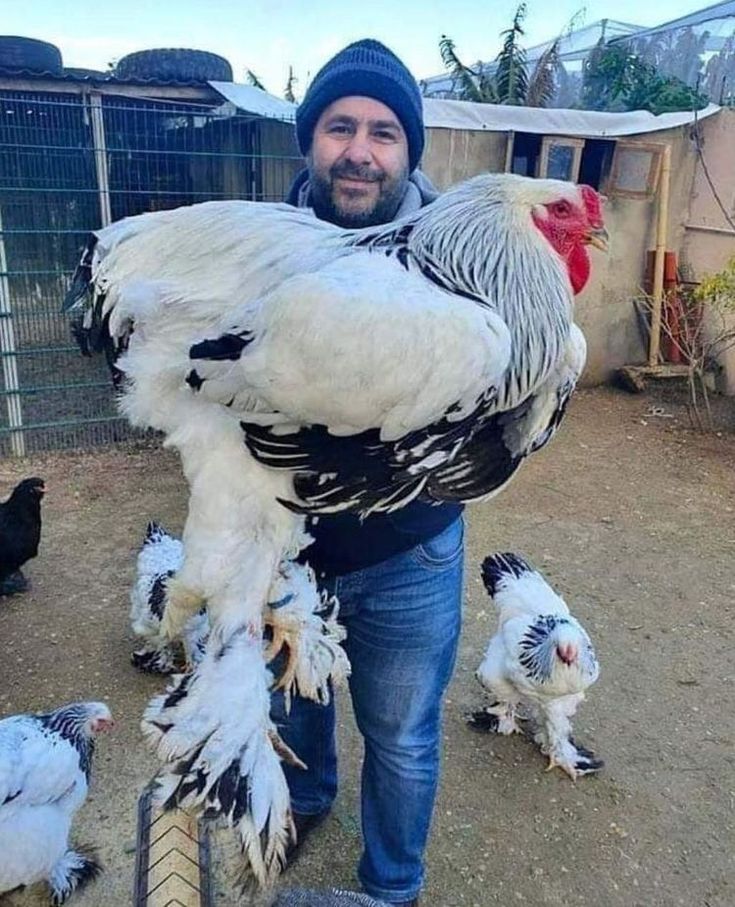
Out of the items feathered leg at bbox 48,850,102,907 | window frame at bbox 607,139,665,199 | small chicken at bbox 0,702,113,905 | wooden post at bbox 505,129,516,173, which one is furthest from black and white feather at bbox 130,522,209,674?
window frame at bbox 607,139,665,199

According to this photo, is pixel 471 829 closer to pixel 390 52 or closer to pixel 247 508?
pixel 247 508

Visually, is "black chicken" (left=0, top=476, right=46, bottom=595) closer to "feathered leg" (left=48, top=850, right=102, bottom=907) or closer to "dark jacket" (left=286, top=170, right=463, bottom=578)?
"feathered leg" (left=48, top=850, right=102, bottom=907)

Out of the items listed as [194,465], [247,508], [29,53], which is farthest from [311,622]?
[29,53]

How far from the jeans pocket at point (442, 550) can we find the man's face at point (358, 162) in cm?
80

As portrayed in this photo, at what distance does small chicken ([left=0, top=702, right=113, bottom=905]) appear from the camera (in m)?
2.26

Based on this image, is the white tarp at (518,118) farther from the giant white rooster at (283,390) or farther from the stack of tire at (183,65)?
the giant white rooster at (283,390)

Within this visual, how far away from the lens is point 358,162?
1936 millimetres

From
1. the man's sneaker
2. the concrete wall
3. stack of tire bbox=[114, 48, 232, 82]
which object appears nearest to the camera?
the man's sneaker

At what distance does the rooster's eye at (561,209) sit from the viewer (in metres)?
1.66

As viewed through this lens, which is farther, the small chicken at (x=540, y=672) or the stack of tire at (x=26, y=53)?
the stack of tire at (x=26, y=53)

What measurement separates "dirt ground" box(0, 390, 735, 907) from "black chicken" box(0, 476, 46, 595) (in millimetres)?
124

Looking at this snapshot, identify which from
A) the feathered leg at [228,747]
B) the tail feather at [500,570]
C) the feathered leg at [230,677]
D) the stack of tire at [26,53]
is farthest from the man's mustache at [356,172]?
the stack of tire at [26,53]

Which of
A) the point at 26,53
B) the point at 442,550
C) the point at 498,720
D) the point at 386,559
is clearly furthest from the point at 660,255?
the point at 386,559

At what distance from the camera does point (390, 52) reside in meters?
2.04
